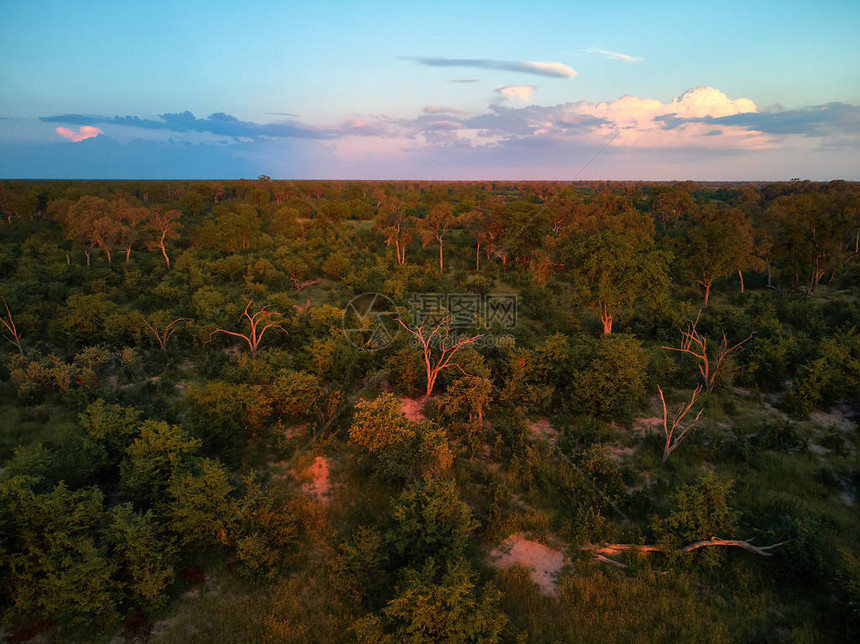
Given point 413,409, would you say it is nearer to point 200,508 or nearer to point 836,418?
point 200,508

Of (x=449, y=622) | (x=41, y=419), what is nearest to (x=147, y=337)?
(x=41, y=419)

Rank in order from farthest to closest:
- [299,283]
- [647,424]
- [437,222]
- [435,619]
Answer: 1. [437,222]
2. [299,283]
3. [647,424]
4. [435,619]

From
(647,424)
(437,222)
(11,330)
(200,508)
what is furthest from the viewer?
(437,222)

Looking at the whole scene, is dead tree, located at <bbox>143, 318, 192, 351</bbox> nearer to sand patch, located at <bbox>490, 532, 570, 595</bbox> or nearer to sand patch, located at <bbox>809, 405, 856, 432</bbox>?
sand patch, located at <bbox>490, 532, 570, 595</bbox>

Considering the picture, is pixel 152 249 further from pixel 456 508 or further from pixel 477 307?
pixel 456 508

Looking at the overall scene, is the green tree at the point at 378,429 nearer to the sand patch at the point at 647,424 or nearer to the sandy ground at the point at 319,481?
the sandy ground at the point at 319,481

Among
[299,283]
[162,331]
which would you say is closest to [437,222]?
[299,283]

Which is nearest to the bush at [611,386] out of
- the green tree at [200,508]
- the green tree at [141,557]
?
the green tree at [200,508]
